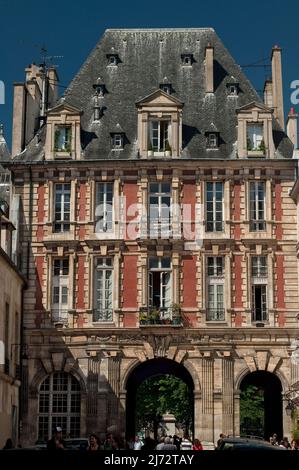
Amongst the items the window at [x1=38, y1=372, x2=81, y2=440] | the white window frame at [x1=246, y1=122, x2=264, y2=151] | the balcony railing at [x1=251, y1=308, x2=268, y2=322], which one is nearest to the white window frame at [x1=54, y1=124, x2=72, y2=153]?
the white window frame at [x1=246, y1=122, x2=264, y2=151]

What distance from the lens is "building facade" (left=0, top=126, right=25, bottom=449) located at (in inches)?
1288

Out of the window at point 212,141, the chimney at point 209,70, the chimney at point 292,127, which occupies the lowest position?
the window at point 212,141

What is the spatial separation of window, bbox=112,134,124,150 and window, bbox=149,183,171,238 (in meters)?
2.28

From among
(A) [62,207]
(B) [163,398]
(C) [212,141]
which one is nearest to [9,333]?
(A) [62,207]

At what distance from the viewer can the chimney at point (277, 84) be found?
40.1 metres

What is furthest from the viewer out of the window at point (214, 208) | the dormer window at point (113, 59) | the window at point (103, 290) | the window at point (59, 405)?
the dormer window at point (113, 59)

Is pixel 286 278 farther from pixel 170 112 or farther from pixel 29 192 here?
pixel 29 192

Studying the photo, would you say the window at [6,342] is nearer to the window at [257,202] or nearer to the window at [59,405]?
the window at [59,405]

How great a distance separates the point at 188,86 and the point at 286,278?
10400 millimetres

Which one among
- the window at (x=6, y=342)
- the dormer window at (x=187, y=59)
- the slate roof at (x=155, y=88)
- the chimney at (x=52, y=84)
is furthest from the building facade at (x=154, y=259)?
the chimney at (x=52, y=84)

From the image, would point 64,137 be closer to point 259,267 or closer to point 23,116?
point 23,116

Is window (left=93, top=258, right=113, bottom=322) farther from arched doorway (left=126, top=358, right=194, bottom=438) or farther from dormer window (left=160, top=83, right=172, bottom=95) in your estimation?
dormer window (left=160, top=83, right=172, bottom=95)

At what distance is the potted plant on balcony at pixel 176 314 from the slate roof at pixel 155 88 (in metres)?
6.52
